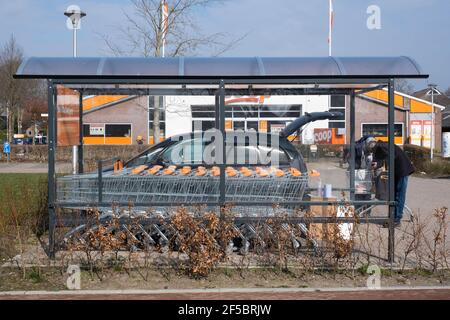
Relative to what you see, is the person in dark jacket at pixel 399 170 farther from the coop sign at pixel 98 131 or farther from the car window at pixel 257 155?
the coop sign at pixel 98 131

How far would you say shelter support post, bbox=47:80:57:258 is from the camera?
782 centimetres

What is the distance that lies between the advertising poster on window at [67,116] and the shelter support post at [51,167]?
336mm

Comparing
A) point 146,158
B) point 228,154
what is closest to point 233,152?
point 228,154

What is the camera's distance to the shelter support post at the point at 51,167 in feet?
25.7

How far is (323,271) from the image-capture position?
745 centimetres

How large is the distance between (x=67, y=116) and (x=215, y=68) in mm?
2663

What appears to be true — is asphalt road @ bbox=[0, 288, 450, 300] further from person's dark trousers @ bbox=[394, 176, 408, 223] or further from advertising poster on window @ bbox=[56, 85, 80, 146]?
person's dark trousers @ bbox=[394, 176, 408, 223]

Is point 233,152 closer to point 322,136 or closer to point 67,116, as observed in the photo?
point 322,136

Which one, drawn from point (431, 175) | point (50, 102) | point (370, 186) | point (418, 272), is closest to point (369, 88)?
point (370, 186)

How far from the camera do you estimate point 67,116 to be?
357 inches

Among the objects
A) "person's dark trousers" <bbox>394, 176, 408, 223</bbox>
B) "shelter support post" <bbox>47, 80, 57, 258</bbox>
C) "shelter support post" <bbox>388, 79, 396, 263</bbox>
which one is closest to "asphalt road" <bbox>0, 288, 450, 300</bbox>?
"shelter support post" <bbox>388, 79, 396, 263</bbox>
